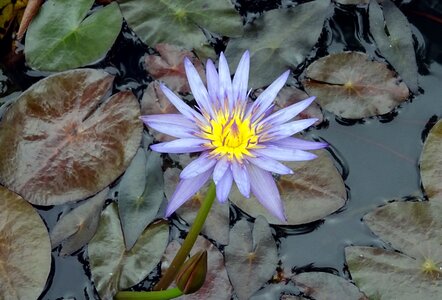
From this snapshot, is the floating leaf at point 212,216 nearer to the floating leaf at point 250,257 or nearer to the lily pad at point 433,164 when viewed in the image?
the floating leaf at point 250,257

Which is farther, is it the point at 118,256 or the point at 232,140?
the point at 118,256

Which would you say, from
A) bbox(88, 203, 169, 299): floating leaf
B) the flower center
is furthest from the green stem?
the flower center

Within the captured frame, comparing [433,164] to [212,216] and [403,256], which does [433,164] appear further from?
[212,216]

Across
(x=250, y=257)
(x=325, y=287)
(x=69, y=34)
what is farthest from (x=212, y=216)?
(x=69, y=34)

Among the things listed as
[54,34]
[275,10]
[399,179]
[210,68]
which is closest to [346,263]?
[399,179]

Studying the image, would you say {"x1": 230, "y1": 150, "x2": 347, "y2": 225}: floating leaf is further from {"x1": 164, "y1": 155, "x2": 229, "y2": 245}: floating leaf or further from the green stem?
the green stem

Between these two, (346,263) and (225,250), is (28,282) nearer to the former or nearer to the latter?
→ (225,250)
